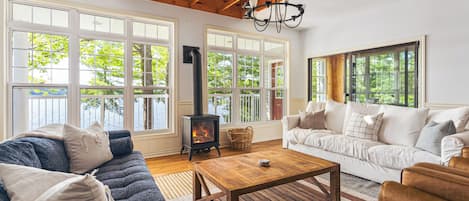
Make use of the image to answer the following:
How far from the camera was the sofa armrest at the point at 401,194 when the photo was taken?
3.38 feet

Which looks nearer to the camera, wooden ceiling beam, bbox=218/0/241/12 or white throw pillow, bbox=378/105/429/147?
white throw pillow, bbox=378/105/429/147

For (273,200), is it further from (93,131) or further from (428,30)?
(428,30)

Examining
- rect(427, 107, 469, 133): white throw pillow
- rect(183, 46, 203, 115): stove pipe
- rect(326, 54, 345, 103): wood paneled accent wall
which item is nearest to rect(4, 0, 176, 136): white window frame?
rect(183, 46, 203, 115): stove pipe

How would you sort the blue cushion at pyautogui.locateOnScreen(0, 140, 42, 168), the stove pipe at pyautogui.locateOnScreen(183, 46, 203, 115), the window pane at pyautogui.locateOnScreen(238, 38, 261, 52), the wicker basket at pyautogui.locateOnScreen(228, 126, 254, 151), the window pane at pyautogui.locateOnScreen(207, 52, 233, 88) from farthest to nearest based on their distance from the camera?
the window pane at pyautogui.locateOnScreen(238, 38, 261, 52) < the window pane at pyautogui.locateOnScreen(207, 52, 233, 88) < the wicker basket at pyautogui.locateOnScreen(228, 126, 254, 151) < the stove pipe at pyautogui.locateOnScreen(183, 46, 203, 115) < the blue cushion at pyautogui.locateOnScreen(0, 140, 42, 168)

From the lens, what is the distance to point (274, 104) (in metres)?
5.47

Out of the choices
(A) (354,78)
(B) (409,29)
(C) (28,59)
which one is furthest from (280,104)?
(C) (28,59)

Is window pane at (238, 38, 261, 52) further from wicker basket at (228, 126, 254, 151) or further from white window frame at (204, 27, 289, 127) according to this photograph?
wicker basket at (228, 126, 254, 151)

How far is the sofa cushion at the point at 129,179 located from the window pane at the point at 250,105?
9.43ft

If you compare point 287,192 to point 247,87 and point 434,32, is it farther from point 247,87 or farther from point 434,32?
point 434,32

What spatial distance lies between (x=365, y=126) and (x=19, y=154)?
3.45 m

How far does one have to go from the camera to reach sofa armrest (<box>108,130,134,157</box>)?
2389 mm

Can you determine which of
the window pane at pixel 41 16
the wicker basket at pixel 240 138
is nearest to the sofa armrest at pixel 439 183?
the wicker basket at pixel 240 138

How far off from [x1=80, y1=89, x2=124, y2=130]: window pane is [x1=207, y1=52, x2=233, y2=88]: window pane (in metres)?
1.60

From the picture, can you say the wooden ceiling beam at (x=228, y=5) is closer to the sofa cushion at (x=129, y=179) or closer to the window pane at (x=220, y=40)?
the window pane at (x=220, y=40)
